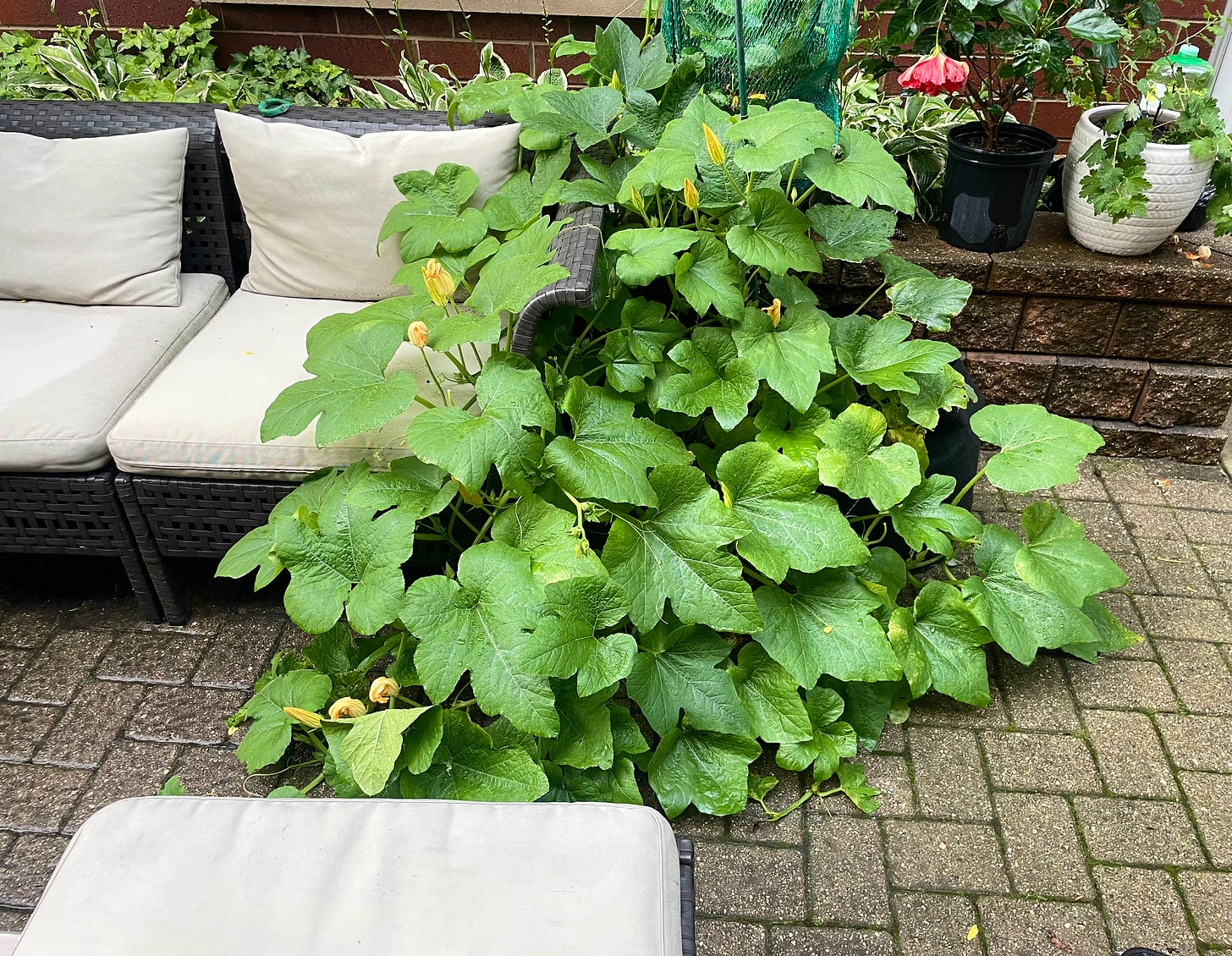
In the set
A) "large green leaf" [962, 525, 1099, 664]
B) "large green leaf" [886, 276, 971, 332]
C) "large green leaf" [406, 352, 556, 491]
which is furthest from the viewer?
"large green leaf" [886, 276, 971, 332]

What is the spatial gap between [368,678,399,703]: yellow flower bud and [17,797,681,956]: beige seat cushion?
52cm

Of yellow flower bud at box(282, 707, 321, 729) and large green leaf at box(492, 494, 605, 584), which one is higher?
large green leaf at box(492, 494, 605, 584)

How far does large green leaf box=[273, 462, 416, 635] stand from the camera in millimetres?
1691

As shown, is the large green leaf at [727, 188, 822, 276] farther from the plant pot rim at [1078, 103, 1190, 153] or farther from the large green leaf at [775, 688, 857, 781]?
the plant pot rim at [1078, 103, 1190, 153]

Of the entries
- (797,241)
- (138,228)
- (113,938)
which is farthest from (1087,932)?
(138,228)

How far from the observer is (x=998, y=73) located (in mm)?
2455

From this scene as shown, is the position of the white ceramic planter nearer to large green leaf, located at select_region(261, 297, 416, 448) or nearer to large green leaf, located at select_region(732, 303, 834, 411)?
large green leaf, located at select_region(732, 303, 834, 411)

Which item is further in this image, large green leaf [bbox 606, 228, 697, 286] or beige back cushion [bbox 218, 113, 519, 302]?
beige back cushion [bbox 218, 113, 519, 302]

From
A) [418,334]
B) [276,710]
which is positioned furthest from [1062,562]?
[276,710]

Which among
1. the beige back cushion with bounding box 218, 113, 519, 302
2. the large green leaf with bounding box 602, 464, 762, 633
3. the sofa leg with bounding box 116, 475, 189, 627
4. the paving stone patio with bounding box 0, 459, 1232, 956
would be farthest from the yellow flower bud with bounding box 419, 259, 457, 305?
the paving stone patio with bounding box 0, 459, 1232, 956

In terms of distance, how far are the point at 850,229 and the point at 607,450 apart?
779mm

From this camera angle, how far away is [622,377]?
1849 millimetres

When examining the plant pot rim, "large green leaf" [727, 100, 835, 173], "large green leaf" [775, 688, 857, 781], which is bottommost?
"large green leaf" [775, 688, 857, 781]

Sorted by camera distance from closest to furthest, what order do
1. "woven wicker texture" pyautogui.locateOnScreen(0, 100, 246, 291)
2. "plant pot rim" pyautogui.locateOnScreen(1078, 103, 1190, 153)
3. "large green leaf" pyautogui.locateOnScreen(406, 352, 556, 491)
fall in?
"large green leaf" pyautogui.locateOnScreen(406, 352, 556, 491) → "plant pot rim" pyautogui.locateOnScreen(1078, 103, 1190, 153) → "woven wicker texture" pyautogui.locateOnScreen(0, 100, 246, 291)
